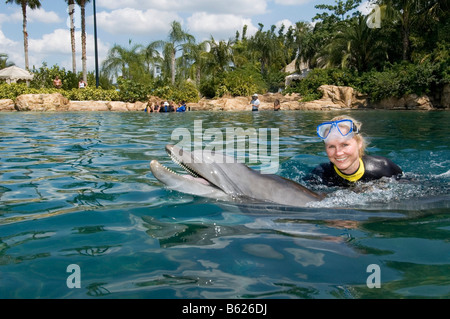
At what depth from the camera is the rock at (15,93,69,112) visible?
23641 millimetres

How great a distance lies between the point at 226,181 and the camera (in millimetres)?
3479

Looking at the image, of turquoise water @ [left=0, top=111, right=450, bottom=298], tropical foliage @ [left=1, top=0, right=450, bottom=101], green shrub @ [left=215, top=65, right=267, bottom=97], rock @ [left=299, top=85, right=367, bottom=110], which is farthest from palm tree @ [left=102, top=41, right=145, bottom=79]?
turquoise water @ [left=0, top=111, right=450, bottom=298]

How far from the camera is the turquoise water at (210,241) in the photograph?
2004 mm

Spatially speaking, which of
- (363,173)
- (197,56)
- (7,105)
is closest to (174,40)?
(197,56)

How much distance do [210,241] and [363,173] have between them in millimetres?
2292

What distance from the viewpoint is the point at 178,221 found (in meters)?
3.05

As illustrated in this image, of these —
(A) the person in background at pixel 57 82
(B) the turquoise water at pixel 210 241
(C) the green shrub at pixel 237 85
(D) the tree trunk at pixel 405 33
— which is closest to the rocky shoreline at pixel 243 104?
(C) the green shrub at pixel 237 85

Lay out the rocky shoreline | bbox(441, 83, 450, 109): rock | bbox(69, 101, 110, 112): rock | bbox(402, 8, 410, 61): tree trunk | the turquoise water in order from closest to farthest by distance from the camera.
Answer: the turquoise water, the rocky shoreline, bbox(441, 83, 450, 109): rock, bbox(69, 101, 110, 112): rock, bbox(402, 8, 410, 61): tree trunk

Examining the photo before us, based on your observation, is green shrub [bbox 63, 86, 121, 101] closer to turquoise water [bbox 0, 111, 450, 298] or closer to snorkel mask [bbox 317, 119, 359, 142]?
turquoise water [bbox 0, 111, 450, 298]

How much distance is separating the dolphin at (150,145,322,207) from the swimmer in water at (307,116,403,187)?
75cm

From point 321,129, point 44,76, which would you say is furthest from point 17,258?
point 44,76

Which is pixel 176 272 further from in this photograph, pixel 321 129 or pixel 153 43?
pixel 153 43

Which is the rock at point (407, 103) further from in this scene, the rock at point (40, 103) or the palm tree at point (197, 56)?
the rock at point (40, 103)

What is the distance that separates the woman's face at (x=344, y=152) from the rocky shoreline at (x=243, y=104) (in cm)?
2102
